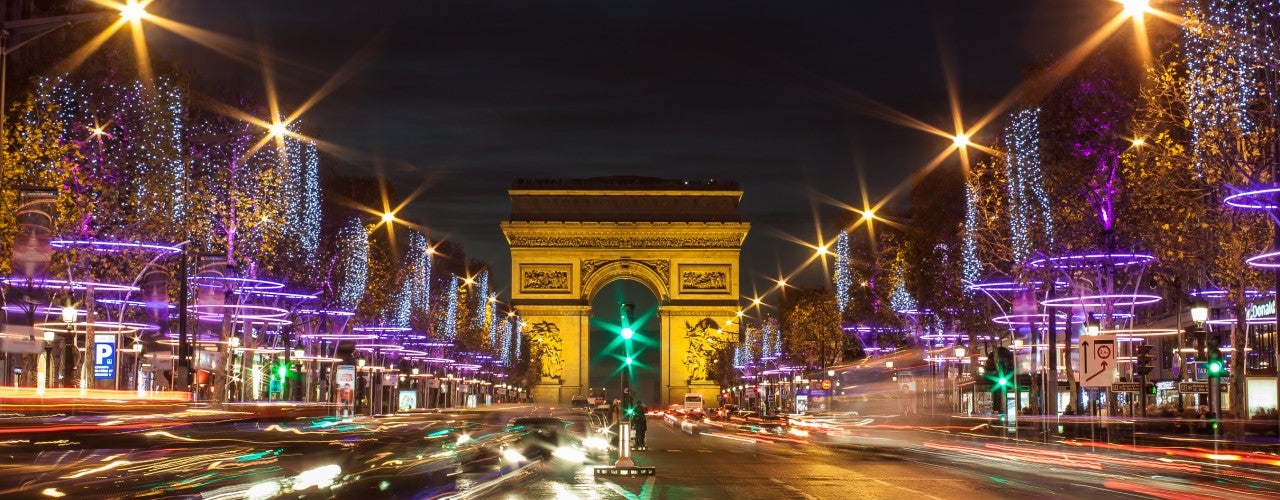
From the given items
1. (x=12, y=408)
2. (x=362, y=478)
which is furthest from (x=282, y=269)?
(x=12, y=408)

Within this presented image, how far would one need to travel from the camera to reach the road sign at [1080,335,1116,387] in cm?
2980

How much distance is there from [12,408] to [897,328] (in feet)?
257

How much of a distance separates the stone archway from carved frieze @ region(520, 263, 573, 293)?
0.30 feet

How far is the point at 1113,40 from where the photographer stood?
149 ft

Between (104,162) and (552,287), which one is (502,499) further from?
(552,287)

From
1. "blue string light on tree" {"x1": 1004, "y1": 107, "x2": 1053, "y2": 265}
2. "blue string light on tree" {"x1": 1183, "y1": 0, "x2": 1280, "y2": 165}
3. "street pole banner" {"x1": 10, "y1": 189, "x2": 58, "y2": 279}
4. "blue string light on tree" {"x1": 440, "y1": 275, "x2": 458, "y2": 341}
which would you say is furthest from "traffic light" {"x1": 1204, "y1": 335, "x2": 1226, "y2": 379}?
"blue string light on tree" {"x1": 440, "y1": 275, "x2": 458, "y2": 341}

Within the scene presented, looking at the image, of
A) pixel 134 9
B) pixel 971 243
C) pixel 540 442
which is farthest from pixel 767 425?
pixel 134 9

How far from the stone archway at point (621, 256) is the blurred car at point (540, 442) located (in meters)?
110

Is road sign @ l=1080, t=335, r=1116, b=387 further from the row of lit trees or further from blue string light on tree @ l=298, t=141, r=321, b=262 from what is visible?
blue string light on tree @ l=298, t=141, r=321, b=262

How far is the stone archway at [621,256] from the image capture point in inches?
5576

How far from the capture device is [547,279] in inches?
5630

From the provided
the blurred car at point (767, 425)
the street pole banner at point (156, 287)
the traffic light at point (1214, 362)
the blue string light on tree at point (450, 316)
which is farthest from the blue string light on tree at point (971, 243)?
the blue string light on tree at point (450, 316)

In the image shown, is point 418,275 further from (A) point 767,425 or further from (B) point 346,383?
(A) point 767,425

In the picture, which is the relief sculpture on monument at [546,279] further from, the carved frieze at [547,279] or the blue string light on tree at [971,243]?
the blue string light on tree at [971,243]
